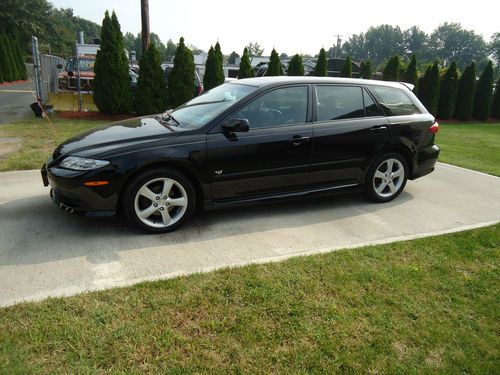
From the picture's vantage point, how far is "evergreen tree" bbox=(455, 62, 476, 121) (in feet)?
60.0

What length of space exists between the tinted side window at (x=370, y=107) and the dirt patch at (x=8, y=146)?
5864mm

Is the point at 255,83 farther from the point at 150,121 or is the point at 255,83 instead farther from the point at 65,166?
the point at 65,166

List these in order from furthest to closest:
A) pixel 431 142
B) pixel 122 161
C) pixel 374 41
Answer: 1. pixel 374 41
2. pixel 431 142
3. pixel 122 161

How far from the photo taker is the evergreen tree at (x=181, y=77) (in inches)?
488

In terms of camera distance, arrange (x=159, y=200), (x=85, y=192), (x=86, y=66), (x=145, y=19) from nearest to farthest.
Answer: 1. (x=85, y=192)
2. (x=159, y=200)
3. (x=145, y=19)
4. (x=86, y=66)

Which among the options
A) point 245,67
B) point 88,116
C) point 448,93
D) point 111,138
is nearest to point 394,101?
point 111,138

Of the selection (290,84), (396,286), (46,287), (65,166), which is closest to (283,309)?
(396,286)

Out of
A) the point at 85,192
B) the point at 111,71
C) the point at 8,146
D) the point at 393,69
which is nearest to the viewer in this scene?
the point at 85,192

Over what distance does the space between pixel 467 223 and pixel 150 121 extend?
12.7 feet

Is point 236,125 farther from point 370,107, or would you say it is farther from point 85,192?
point 370,107

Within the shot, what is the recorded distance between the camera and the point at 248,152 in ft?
13.5

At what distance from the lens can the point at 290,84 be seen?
4.54 metres

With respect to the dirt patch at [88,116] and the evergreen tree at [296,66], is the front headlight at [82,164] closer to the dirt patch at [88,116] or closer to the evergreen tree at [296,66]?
the dirt patch at [88,116]

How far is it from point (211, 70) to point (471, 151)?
850 centimetres
